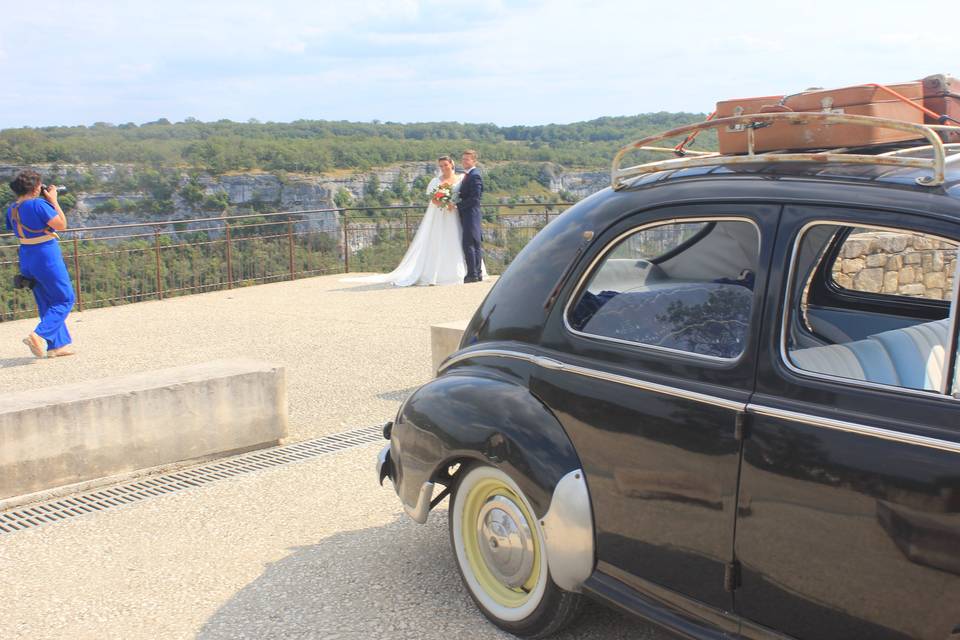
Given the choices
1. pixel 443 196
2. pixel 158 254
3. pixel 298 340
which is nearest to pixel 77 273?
pixel 158 254

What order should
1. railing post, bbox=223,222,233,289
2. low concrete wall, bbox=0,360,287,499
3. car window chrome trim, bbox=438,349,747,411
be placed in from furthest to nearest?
1. railing post, bbox=223,222,233,289
2. low concrete wall, bbox=0,360,287,499
3. car window chrome trim, bbox=438,349,747,411

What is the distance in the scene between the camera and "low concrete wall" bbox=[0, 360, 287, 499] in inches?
228

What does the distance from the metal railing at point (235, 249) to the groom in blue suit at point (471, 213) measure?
1.02 meters

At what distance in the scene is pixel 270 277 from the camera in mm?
18719

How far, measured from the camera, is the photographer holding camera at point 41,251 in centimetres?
1052

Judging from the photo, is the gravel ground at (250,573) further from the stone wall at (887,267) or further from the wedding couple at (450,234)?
the wedding couple at (450,234)

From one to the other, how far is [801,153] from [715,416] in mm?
963

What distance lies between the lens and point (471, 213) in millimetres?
17344

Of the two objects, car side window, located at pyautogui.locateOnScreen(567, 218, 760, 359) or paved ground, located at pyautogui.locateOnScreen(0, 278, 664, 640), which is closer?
car side window, located at pyautogui.locateOnScreen(567, 218, 760, 359)

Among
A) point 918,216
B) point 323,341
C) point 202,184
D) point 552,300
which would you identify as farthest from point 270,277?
point 202,184

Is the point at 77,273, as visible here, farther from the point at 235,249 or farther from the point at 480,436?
the point at 480,436

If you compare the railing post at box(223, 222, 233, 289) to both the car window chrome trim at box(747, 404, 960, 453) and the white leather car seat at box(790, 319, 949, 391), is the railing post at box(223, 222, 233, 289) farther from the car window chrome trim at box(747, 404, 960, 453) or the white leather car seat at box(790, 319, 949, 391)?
the car window chrome trim at box(747, 404, 960, 453)

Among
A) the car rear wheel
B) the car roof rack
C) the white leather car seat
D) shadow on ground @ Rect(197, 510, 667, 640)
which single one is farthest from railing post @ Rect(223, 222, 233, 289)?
the white leather car seat

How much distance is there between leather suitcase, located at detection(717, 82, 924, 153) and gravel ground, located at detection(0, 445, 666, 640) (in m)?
1.92
